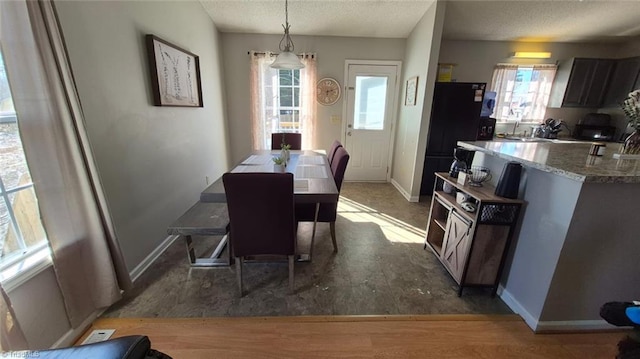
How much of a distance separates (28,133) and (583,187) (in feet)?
8.97

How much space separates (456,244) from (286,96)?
135 inches

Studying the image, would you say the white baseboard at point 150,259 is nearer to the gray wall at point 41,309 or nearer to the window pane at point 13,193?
the gray wall at point 41,309

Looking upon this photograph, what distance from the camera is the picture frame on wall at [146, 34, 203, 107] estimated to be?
6.96 ft

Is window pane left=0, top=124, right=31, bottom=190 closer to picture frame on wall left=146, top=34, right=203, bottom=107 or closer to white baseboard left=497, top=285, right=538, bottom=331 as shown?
picture frame on wall left=146, top=34, right=203, bottom=107

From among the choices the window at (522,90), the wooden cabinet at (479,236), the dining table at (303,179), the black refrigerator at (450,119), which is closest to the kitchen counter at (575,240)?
the wooden cabinet at (479,236)

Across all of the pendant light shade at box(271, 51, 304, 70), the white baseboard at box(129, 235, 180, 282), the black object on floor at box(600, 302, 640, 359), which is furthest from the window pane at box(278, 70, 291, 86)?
the black object on floor at box(600, 302, 640, 359)

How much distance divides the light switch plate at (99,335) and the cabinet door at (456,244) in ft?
7.45

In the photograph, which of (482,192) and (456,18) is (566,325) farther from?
(456,18)

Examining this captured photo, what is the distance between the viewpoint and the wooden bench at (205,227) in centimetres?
181

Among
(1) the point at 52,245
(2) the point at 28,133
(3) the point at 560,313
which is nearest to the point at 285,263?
(1) the point at 52,245

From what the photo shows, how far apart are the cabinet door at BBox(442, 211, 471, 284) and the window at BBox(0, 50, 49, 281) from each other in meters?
2.48

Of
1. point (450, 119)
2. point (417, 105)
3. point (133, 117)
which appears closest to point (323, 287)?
point (133, 117)

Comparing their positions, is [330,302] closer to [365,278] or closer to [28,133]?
[365,278]

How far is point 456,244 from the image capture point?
5.98ft
